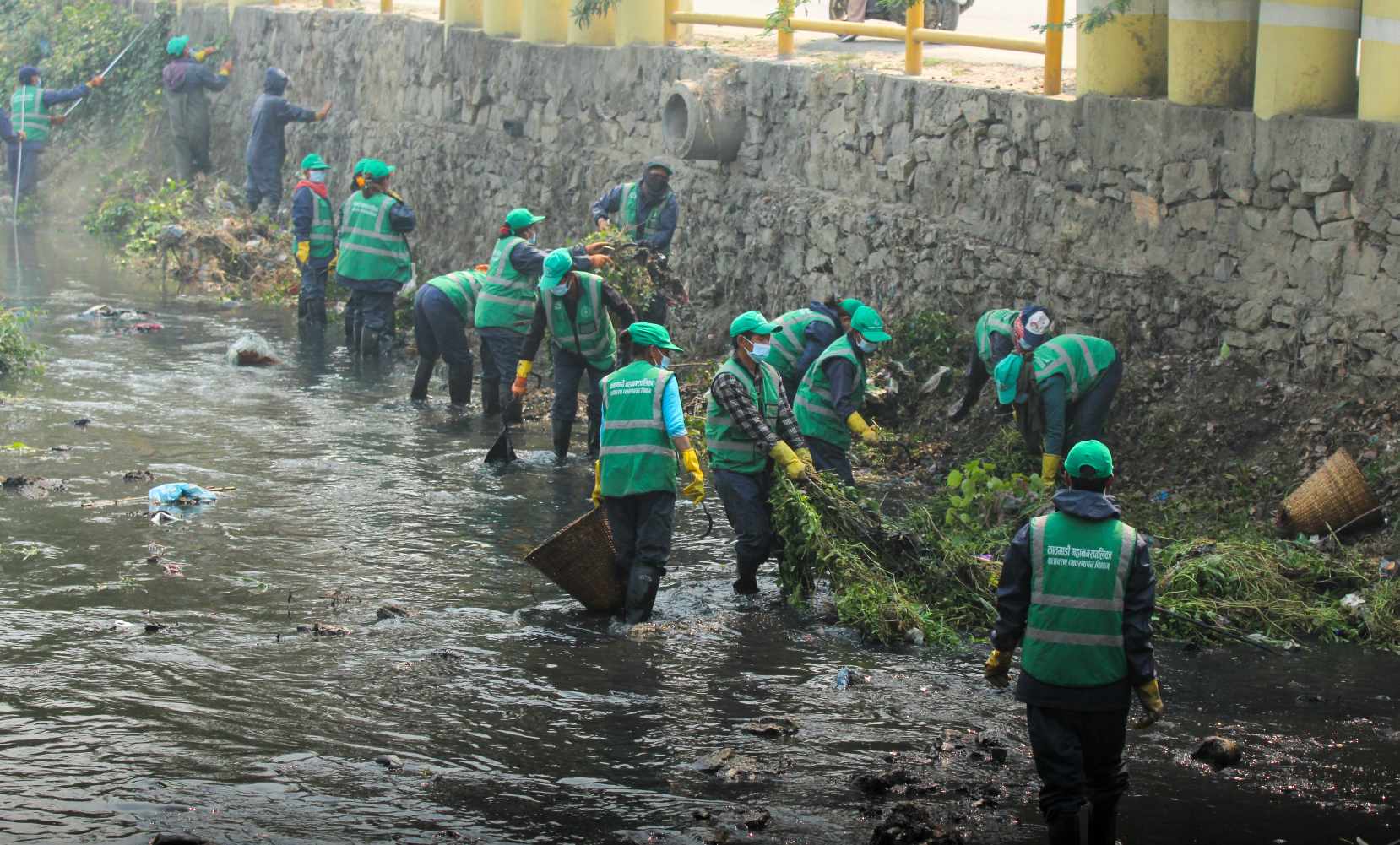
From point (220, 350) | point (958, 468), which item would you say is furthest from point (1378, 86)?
point (220, 350)

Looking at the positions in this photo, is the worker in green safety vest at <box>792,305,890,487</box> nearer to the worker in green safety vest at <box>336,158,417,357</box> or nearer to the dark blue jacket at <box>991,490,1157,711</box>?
the dark blue jacket at <box>991,490,1157,711</box>

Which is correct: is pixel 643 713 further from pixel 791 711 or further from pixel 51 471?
pixel 51 471

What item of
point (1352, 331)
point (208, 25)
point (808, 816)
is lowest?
point (808, 816)

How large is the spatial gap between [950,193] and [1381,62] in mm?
3497

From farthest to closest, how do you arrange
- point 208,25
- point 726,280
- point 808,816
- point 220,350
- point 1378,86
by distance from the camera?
point 208,25 → point 220,350 → point 726,280 → point 1378,86 → point 808,816

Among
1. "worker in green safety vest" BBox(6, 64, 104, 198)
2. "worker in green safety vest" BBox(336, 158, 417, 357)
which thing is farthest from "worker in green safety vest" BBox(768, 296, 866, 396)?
"worker in green safety vest" BBox(6, 64, 104, 198)

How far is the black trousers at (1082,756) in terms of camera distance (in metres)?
5.81

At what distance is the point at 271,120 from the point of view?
20.1m

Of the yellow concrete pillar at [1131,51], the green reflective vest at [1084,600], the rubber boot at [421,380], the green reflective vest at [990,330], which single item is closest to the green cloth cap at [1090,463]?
the green reflective vest at [1084,600]

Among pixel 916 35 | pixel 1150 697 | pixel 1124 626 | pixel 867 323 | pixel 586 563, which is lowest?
pixel 586 563

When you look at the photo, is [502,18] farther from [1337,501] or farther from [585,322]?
[1337,501]

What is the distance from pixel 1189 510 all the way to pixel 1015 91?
137 inches

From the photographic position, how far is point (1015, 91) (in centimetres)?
1175

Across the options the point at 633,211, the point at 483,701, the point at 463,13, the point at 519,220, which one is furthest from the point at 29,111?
the point at 483,701
